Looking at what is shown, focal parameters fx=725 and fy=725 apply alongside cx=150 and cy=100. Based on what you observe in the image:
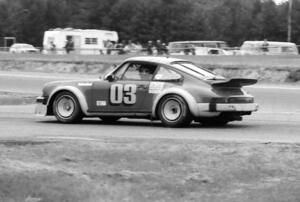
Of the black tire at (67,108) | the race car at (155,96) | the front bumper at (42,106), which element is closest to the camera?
the race car at (155,96)

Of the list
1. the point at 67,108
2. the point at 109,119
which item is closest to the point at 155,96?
the point at 109,119

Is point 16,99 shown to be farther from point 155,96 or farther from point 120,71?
point 155,96

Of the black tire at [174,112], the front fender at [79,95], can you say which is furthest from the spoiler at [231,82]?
the front fender at [79,95]

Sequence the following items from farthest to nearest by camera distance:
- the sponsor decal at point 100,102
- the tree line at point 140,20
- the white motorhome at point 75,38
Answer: the tree line at point 140,20 < the white motorhome at point 75,38 < the sponsor decal at point 100,102

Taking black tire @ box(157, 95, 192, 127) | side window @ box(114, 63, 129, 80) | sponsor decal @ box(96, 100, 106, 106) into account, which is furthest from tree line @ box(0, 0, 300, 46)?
black tire @ box(157, 95, 192, 127)

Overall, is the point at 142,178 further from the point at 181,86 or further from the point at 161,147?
the point at 181,86

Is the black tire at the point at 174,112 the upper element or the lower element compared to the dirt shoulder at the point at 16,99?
upper

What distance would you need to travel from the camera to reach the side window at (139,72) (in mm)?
14188

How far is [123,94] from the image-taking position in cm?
1425

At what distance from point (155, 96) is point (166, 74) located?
0.49 metres

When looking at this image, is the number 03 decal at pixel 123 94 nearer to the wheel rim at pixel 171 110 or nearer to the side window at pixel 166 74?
the side window at pixel 166 74

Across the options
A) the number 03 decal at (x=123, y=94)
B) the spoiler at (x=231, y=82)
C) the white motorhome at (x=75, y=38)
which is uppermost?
the white motorhome at (x=75, y=38)

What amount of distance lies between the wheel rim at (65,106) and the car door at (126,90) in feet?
1.58

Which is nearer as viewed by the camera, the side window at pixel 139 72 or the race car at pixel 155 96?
the race car at pixel 155 96
